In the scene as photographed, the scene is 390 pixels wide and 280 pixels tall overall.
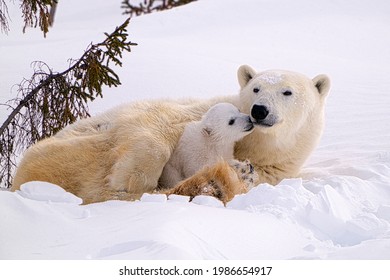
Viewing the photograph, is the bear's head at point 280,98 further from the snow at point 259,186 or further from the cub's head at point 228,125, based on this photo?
the snow at point 259,186

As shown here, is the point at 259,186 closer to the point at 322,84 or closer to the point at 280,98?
the point at 280,98

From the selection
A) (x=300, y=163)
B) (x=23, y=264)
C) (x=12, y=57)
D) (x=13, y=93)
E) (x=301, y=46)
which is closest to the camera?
(x=23, y=264)

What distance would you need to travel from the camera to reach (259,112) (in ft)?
16.5

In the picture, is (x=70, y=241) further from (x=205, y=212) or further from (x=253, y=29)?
(x=253, y=29)

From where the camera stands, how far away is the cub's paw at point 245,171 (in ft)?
16.5

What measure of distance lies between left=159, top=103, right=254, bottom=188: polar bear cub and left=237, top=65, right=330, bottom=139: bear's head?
15 centimetres

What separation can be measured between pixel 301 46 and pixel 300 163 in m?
6.52

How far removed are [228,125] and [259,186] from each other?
942mm

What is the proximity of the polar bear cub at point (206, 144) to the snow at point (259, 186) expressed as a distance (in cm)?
65

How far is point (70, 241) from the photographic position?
11.0 feet

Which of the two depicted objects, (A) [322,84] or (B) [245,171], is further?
(A) [322,84]

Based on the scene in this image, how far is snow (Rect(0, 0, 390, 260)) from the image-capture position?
335 centimetres

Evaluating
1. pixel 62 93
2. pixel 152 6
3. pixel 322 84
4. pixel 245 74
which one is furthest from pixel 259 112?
pixel 152 6

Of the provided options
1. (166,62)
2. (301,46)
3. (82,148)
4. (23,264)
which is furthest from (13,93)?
(301,46)
